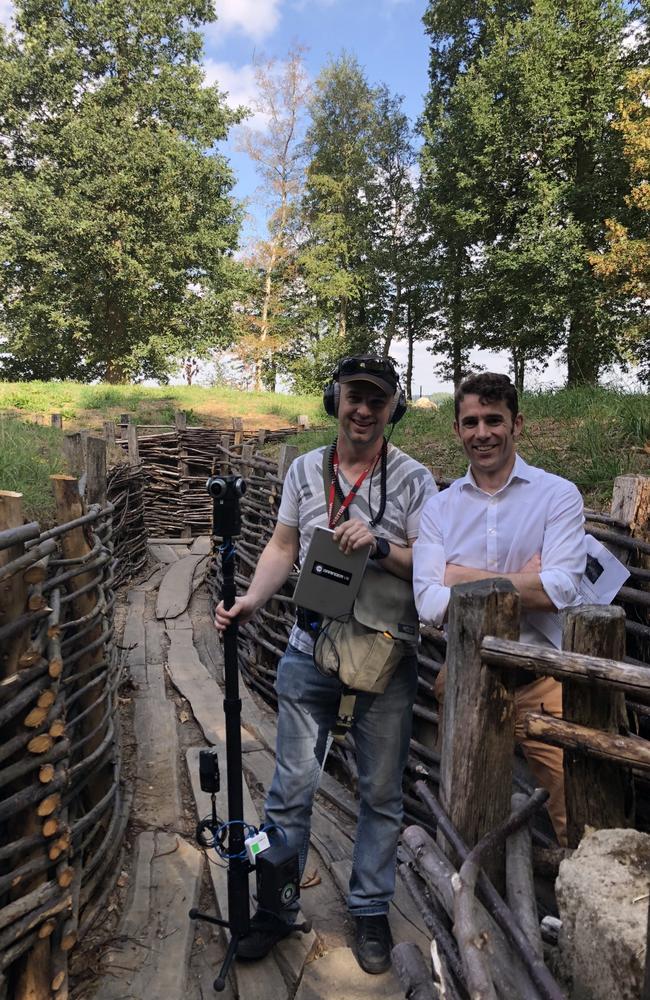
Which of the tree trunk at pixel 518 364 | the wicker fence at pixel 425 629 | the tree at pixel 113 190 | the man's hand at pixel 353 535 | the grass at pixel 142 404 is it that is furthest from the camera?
the tree at pixel 113 190

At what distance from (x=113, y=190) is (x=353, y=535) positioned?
21.9 meters

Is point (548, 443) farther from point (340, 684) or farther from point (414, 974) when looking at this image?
point (414, 974)

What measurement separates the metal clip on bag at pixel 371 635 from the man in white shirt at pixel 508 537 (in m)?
0.15

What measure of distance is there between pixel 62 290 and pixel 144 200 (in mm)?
4111

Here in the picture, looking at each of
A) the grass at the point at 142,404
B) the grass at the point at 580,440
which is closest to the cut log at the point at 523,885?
the grass at the point at 580,440

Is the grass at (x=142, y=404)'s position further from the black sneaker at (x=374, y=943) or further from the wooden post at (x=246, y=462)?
the black sneaker at (x=374, y=943)

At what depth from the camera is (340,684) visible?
2.13 meters

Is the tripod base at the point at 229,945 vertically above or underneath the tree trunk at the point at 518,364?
underneath

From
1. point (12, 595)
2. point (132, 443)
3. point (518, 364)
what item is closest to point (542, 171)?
point (518, 364)

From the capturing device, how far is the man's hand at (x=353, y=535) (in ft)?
6.11

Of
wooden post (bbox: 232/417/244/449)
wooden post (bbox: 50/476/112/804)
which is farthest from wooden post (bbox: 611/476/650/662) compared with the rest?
wooden post (bbox: 232/417/244/449)

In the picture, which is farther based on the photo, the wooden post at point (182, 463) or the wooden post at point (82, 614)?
the wooden post at point (182, 463)

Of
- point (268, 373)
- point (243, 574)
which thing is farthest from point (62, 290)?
point (243, 574)

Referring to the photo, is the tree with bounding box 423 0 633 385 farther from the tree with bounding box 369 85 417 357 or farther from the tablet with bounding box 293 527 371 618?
the tablet with bounding box 293 527 371 618
